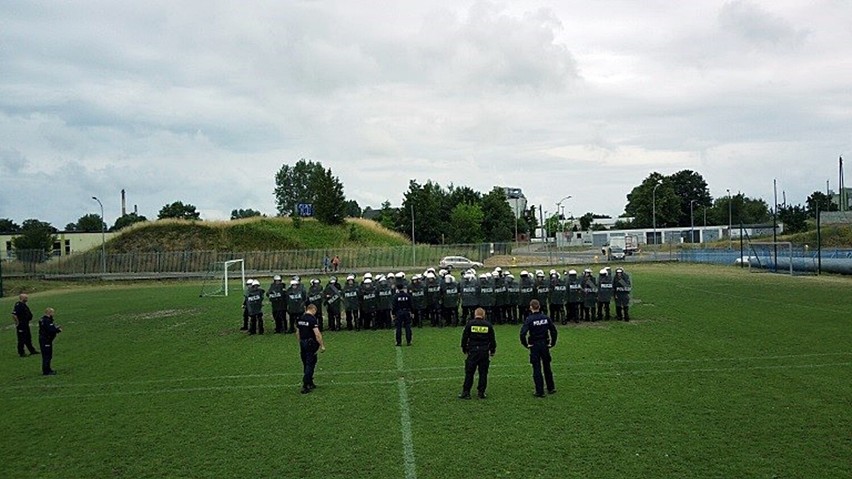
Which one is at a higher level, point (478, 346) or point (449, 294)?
point (449, 294)

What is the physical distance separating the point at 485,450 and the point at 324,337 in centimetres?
1467

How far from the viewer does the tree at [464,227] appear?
311 ft

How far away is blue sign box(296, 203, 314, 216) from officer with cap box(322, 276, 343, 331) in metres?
65.9

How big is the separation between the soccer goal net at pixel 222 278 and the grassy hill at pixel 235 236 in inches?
424

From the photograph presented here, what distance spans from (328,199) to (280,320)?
6468 centimetres

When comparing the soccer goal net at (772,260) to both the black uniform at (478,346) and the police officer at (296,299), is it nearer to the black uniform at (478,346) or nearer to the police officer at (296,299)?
the police officer at (296,299)

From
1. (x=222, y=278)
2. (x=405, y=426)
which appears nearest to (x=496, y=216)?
(x=222, y=278)

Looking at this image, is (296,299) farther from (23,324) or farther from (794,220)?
(794,220)

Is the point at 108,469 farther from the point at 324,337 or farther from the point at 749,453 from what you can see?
the point at 324,337

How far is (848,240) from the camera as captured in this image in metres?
74.5

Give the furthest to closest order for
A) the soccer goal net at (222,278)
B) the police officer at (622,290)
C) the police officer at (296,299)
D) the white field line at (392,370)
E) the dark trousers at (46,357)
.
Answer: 1. the soccer goal net at (222,278)
2. the police officer at (622,290)
3. the police officer at (296,299)
4. the dark trousers at (46,357)
5. the white field line at (392,370)

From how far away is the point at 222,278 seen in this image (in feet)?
183

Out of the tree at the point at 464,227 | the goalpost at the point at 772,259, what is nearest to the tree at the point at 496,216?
the tree at the point at 464,227

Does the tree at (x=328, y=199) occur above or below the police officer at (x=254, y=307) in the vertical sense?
above
